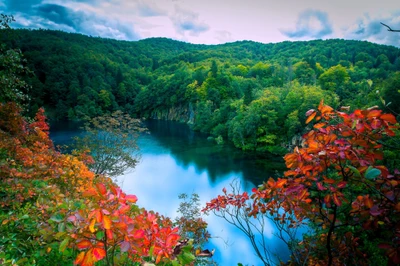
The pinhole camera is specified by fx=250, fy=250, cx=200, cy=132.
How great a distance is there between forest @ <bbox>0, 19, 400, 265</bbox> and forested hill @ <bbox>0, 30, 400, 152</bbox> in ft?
0.80

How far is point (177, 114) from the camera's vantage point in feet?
159

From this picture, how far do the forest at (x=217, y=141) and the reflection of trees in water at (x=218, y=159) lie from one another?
5.79 feet

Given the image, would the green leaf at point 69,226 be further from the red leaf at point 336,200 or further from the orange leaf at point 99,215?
the red leaf at point 336,200

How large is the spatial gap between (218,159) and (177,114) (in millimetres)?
27146

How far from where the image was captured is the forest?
1400 mm

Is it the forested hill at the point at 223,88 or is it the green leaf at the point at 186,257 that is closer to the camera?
the green leaf at the point at 186,257

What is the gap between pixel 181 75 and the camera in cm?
5234

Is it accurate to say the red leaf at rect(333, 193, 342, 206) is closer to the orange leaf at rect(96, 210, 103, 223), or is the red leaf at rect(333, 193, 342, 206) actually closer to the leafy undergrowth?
the leafy undergrowth

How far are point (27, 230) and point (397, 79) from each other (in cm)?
1869

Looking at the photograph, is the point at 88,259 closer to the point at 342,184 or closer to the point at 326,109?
the point at 342,184

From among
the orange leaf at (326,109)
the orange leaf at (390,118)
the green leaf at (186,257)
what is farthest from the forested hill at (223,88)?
the green leaf at (186,257)

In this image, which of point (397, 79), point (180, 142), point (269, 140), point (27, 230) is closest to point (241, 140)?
point (269, 140)

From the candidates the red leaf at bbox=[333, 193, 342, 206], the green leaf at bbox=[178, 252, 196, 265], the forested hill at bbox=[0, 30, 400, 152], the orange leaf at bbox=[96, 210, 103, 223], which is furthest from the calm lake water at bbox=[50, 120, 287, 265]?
the orange leaf at bbox=[96, 210, 103, 223]

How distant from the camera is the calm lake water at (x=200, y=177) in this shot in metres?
11.1
